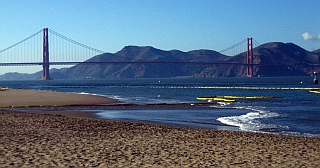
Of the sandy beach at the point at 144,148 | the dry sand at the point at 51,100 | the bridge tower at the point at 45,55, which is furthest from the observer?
the bridge tower at the point at 45,55

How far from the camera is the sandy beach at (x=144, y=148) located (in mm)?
7133

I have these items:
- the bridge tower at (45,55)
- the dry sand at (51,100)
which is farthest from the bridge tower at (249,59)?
the dry sand at (51,100)

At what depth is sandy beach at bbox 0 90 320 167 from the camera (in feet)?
23.4

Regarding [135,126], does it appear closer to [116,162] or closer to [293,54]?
[116,162]

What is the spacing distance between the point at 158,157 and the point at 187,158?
47cm

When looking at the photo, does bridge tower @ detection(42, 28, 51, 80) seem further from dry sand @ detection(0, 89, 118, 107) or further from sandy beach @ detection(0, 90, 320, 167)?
sandy beach @ detection(0, 90, 320, 167)

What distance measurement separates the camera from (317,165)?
7.13m

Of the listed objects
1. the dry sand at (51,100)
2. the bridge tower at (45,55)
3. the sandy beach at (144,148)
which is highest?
the bridge tower at (45,55)

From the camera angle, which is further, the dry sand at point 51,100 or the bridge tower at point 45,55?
the bridge tower at point 45,55

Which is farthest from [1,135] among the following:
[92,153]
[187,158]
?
[187,158]

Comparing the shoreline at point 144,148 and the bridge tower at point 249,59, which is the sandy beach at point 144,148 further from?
the bridge tower at point 249,59

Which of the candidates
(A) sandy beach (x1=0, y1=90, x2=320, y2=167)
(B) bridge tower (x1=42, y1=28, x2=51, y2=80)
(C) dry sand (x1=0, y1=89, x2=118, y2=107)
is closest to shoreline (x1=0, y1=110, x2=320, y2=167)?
(A) sandy beach (x1=0, y1=90, x2=320, y2=167)

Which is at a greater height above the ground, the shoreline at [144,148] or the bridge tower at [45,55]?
the bridge tower at [45,55]

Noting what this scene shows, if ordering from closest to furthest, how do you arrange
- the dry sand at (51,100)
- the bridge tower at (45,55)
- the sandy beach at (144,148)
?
the sandy beach at (144,148), the dry sand at (51,100), the bridge tower at (45,55)
